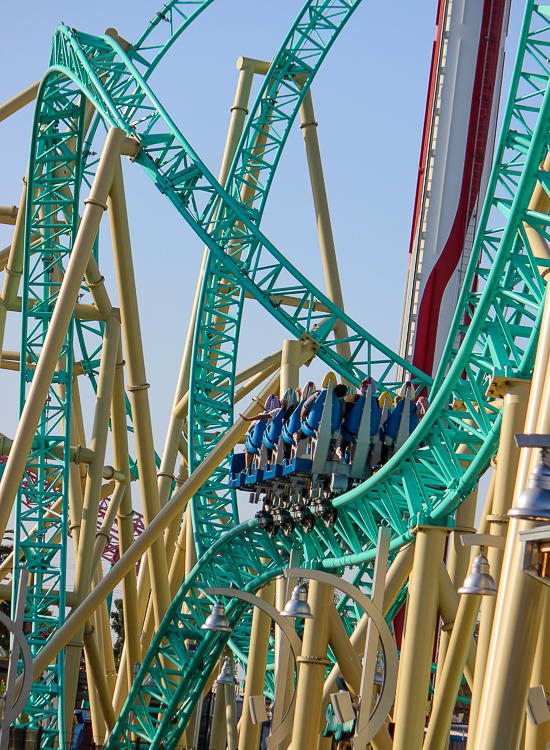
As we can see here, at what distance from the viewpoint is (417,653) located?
6.62m

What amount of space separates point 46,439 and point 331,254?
16.7ft

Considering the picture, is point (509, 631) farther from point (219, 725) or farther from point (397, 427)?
point (219, 725)

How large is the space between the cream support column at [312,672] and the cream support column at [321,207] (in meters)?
6.63

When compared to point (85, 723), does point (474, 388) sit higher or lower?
higher

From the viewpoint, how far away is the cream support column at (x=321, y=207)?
48.6 feet

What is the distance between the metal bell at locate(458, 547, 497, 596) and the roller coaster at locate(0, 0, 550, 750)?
2 centimetres

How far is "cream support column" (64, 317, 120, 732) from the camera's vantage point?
11.6m

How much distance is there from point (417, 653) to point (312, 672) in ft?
4.91

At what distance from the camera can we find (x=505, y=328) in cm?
619

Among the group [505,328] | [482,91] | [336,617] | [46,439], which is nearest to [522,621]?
[505,328]

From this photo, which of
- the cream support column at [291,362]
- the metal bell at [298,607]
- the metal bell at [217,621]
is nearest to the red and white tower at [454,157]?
the cream support column at [291,362]

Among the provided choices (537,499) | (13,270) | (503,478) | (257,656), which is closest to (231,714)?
(257,656)

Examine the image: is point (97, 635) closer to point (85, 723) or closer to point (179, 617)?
point (179, 617)

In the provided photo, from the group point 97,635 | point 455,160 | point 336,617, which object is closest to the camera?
point 336,617
